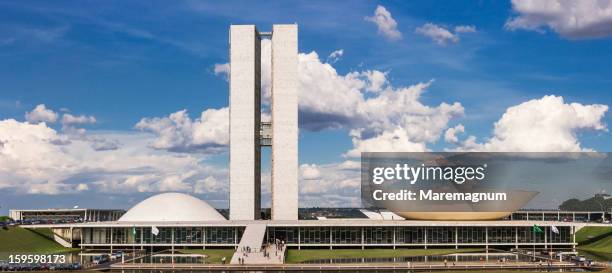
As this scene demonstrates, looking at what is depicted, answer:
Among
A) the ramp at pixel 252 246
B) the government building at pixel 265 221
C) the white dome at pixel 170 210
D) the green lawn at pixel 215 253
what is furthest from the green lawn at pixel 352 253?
the white dome at pixel 170 210

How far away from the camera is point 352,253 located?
94500mm

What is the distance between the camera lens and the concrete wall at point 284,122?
402ft

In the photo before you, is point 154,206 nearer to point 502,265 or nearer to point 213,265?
point 213,265

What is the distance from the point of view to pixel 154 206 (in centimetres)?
11112

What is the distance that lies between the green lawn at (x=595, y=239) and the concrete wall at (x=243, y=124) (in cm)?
5352

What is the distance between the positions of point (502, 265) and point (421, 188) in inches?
1096

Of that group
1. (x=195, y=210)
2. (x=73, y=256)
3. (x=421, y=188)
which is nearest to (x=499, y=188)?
(x=421, y=188)

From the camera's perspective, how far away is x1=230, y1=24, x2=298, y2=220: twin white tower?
122875 mm

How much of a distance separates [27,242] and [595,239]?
282 ft

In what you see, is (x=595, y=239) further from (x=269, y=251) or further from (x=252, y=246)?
(x=252, y=246)

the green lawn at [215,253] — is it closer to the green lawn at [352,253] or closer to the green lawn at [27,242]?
the green lawn at [352,253]

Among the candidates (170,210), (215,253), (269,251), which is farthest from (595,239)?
(170,210)

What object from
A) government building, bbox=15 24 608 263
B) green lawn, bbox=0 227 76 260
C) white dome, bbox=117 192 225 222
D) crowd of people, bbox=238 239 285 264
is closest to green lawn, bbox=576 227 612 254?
government building, bbox=15 24 608 263

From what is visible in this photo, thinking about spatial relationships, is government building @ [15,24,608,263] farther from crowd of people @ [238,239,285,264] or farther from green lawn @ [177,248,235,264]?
green lawn @ [177,248,235,264]
